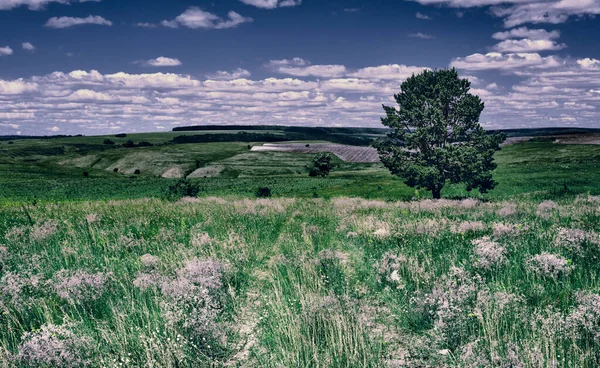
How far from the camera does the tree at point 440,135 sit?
102 feet

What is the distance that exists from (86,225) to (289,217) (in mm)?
7493

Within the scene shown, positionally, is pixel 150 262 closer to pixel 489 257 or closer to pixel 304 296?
pixel 304 296

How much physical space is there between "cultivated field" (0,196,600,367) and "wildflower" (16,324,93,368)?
0.02 meters

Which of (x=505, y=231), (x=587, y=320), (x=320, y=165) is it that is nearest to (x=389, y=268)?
(x=587, y=320)

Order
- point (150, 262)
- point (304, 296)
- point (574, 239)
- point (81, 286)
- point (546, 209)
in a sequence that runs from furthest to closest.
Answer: point (546, 209) < point (574, 239) < point (150, 262) < point (81, 286) < point (304, 296)

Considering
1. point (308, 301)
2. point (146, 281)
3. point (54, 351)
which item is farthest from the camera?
point (146, 281)

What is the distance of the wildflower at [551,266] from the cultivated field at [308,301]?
27 millimetres

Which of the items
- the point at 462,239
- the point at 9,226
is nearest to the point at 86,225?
the point at 9,226

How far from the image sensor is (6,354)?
4719mm

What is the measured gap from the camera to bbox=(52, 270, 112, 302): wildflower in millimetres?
6453

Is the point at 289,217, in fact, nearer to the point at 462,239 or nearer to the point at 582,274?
the point at 462,239

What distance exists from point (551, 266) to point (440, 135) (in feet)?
90.0

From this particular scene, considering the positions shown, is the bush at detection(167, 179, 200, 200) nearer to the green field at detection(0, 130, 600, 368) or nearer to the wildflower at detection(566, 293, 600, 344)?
the green field at detection(0, 130, 600, 368)

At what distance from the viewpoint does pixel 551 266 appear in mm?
7109
